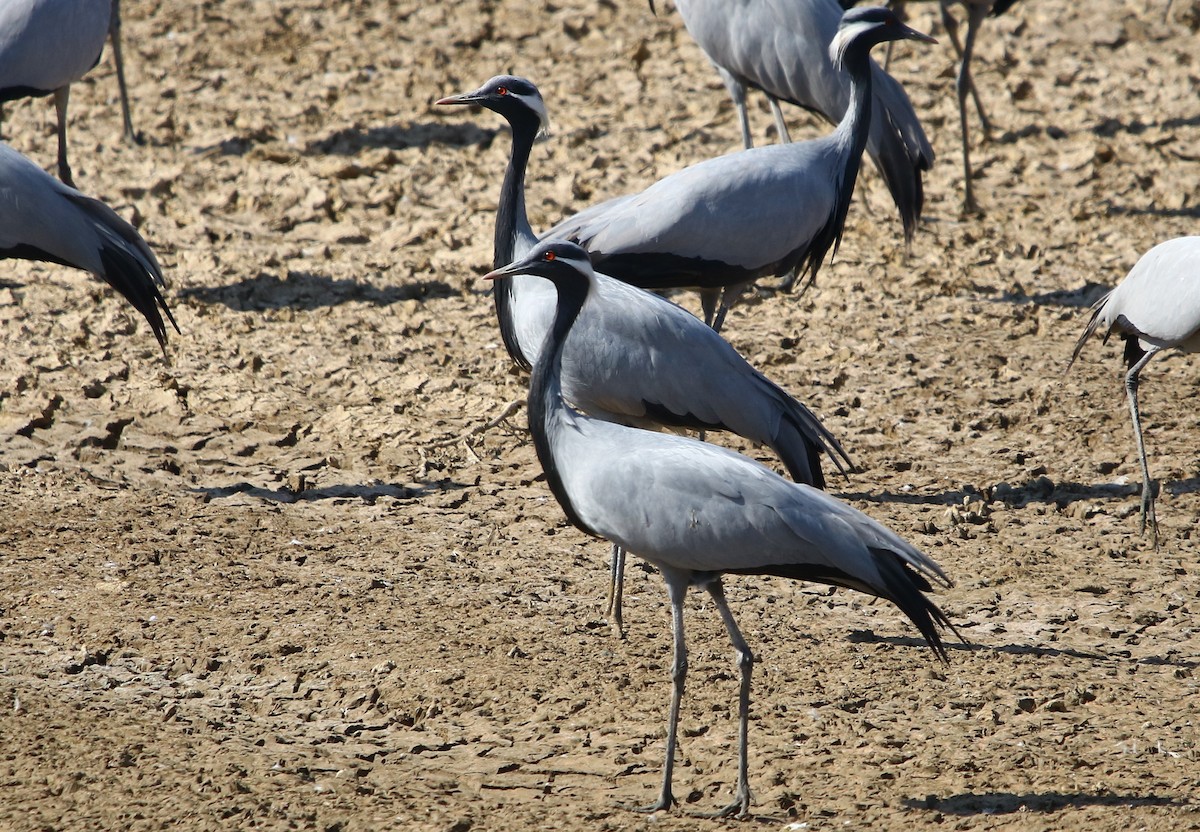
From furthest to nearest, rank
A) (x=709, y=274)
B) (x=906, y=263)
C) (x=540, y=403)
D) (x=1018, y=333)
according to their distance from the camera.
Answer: (x=906, y=263) → (x=1018, y=333) → (x=709, y=274) → (x=540, y=403)

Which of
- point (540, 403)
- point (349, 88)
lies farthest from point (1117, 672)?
point (349, 88)

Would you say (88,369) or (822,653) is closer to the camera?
(822,653)

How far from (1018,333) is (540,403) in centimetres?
401

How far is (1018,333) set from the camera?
798 cm

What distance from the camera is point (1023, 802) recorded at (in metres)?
4.42

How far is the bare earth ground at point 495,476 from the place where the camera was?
4684mm

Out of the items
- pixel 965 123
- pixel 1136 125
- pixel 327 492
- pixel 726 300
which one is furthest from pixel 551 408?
pixel 1136 125

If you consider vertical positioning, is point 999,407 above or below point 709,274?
below

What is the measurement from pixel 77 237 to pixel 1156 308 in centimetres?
473

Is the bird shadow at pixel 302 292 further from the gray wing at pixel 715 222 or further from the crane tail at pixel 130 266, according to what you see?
the gray wing at pixel 715 222

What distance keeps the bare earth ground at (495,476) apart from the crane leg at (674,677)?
8cm

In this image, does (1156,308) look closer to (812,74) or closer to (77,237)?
(812,74)

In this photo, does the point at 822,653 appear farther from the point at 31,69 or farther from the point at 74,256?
the point at 31,69

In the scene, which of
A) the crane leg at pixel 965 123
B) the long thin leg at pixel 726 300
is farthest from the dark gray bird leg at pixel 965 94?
the long thin leg at pixel 726 300
